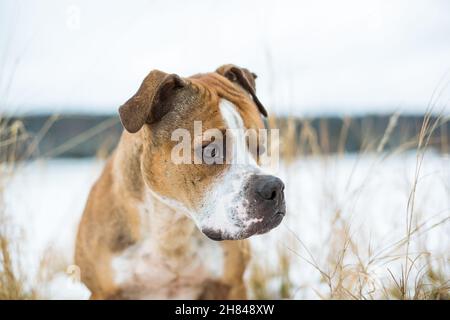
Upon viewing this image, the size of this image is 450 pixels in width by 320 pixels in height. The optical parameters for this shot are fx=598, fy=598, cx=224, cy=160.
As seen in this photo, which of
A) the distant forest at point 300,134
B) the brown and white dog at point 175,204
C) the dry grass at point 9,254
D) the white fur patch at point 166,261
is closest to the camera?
the brown and white dog at point 175,204

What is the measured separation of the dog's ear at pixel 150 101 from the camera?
260cm

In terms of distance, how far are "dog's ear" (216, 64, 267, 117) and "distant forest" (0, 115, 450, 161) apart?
0.72 metres

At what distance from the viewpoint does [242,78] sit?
3.13 metres

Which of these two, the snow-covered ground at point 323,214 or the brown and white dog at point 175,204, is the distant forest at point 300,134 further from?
the brown and white dog at point 175,204

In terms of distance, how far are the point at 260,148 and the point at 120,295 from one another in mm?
1087

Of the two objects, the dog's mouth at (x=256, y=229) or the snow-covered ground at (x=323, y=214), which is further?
the snow-covered ground at (x=323, y=214)

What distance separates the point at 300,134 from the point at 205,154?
224 cm

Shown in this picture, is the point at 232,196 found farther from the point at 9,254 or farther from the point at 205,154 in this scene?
Result: the point at 9,254

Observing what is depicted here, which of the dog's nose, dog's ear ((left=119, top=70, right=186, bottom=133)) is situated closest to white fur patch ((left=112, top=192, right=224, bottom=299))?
dog's ear ((left=119, top=70, right=186, bottom=133))

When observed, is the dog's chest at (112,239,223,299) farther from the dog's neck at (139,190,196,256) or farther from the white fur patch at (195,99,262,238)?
the white fur patch at (195,99,262,238)

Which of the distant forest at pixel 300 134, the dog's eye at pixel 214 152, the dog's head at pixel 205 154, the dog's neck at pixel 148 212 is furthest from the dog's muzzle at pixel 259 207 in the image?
the distant forest at pixel 300 134

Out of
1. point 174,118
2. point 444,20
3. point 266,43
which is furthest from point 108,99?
point 444,20

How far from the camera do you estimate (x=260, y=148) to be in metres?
2.87

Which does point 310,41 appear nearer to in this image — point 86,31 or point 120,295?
point 86,31
